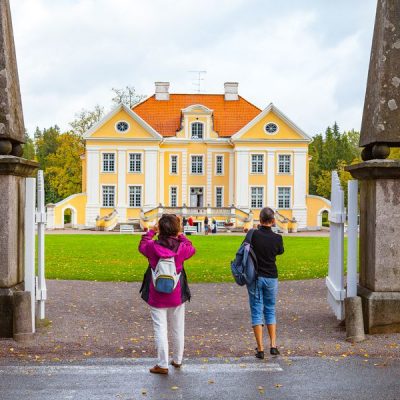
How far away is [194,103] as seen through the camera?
66.1m

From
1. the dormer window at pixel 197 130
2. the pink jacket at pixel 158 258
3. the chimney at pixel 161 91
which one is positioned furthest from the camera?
the chimney at pixel 161 91

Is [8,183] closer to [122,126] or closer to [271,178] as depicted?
[122,126]

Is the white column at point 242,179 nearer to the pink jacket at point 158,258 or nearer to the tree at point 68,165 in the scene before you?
the tree at point 68,165

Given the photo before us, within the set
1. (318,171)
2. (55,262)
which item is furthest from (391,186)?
(318,171)

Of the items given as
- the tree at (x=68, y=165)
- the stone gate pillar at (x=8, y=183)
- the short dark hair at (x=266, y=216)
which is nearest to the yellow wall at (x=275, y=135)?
the tree at (x=68, y=165)

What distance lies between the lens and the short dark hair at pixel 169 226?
7.08 meters

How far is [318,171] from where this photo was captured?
9388 cm

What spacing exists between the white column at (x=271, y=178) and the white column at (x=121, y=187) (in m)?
12.0

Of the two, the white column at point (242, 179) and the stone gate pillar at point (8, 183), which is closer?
the stone gate pillar at point (8, 183)

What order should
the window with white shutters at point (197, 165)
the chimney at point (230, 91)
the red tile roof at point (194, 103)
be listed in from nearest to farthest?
1. the window with white shutters at point (197, 165)
2. the red tile roof at point (194, 103)
3. the chimney at point (230, 91)

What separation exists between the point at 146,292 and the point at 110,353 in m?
1.12

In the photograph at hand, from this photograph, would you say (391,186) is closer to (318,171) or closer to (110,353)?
(110,353)

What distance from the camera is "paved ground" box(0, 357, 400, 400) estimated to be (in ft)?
19.7

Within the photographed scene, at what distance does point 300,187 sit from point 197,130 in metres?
10.1
